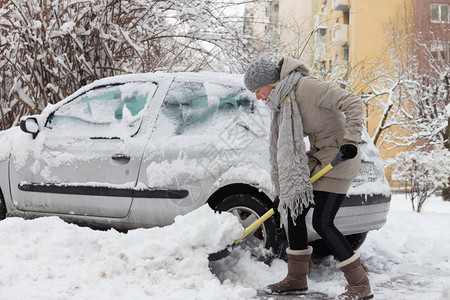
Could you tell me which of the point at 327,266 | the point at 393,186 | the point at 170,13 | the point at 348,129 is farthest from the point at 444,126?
the point at 348,129

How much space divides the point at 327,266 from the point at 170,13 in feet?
18.2

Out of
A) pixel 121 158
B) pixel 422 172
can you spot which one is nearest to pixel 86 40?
pixel 121 158

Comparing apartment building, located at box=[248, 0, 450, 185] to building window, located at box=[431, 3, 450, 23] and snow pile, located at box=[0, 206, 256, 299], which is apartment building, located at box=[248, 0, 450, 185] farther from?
snow pile, located at box=[0, 206, 256, 299]

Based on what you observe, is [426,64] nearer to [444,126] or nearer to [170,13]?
[444,126]

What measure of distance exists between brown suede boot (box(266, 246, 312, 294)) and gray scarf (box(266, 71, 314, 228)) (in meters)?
0.33

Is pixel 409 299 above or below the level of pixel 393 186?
above

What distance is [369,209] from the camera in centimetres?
441

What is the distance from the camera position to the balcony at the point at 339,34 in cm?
3294

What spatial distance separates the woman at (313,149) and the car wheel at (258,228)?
419 millimetres

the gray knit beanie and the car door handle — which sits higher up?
the gray knit beanie

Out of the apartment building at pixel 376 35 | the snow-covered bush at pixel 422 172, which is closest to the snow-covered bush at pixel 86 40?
the snow-covered bush at pixel 422 172

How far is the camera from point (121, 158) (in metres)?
4.73

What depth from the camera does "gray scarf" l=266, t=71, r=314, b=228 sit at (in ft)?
12.0

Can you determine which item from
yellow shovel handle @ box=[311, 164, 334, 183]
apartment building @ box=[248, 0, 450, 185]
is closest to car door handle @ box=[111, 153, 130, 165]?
yellow shovel handle @ box=[311, 164, 334, 183]
